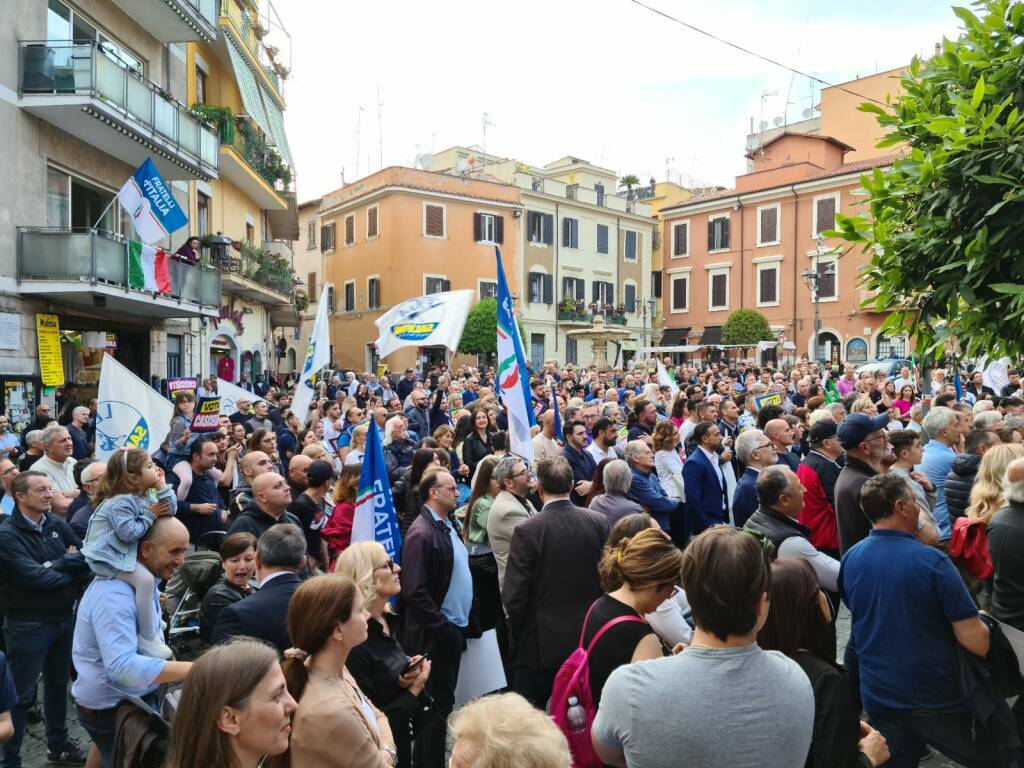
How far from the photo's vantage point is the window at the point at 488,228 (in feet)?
129

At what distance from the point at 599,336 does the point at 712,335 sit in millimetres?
8737

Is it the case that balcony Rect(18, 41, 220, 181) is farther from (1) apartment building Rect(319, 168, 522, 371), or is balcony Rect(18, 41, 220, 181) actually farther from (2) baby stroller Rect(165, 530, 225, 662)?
(1) apartment building Rect(319, 168, 522, 371)

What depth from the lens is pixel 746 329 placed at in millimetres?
41000

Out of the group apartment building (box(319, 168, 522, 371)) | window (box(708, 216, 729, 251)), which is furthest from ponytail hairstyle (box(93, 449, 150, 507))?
window (box(708, 216, 729, 251))

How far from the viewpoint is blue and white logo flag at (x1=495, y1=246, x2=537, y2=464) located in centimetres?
685

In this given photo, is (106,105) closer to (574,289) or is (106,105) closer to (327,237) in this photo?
(327,237)

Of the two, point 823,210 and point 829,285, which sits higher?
point 823,210

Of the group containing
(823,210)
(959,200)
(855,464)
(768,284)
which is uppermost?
(823,210)

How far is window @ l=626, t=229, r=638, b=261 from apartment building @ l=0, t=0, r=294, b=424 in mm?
29761

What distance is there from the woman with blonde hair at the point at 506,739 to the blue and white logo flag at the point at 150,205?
12647 millimetres

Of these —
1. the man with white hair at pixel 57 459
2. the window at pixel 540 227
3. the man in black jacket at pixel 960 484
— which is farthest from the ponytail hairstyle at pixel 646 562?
the window at pixel 540 227

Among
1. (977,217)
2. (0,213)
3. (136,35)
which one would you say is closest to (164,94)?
(136,35)

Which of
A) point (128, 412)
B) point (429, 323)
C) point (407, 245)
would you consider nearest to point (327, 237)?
point (407, 245)

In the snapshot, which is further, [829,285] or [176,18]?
[829,285]
